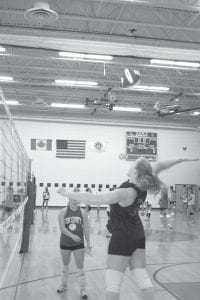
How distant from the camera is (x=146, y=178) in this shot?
367cm

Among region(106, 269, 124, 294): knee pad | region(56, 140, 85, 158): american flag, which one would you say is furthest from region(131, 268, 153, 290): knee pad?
region(56, 140, 85, 158): american flag

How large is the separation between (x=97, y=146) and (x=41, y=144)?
12.8 feet

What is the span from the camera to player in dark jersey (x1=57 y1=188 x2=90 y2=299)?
563 cm

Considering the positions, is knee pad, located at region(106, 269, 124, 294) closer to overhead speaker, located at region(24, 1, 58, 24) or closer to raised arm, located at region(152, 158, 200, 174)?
raised arm, located at region(152, 158, 200, 174)

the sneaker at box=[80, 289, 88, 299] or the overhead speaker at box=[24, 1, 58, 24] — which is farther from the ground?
the overhead speaker at box=[24, 1, 58, 24]

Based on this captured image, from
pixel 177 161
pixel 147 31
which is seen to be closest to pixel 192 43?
pixel 147 31

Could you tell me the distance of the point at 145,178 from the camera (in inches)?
144

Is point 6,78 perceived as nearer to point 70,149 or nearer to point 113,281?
point 70,149

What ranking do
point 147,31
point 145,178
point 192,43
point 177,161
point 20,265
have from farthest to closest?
point 147,31 < point 192,43 < point 20,265 < point 177,161 < point 145,178

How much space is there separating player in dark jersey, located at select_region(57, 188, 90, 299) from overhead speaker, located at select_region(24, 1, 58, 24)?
6.48 m

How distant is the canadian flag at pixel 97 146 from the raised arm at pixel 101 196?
23.9 m

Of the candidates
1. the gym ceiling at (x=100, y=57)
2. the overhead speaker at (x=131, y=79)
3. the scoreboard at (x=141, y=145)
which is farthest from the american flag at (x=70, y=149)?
the overhead speaker at (x=131, y=79)

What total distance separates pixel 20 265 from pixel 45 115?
1982 cm

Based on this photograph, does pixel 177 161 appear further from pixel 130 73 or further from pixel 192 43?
pixel 192 43
